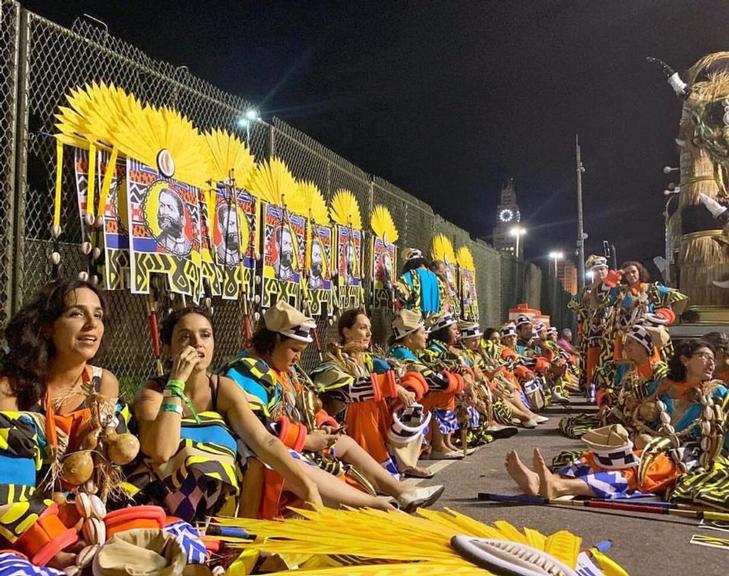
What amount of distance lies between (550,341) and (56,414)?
11.4 m

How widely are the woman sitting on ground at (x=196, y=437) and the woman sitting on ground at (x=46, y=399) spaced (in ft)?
0.55

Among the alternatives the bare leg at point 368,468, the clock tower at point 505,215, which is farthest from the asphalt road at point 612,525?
the clock tower at point 505,215

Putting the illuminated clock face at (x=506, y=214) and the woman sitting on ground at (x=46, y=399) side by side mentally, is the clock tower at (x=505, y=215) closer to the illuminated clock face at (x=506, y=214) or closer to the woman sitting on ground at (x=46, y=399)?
the illuminated clock face at (x=506, y=214)

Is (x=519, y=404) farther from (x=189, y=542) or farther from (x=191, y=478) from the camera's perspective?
(x=189, y=542)

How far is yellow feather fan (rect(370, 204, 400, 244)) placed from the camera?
8.05 m

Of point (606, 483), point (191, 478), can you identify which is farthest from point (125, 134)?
point (606, 483)

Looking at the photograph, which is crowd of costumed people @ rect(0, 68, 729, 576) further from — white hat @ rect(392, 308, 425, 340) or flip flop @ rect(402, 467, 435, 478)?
flip flop @ rect(402, 467, 435, 478)

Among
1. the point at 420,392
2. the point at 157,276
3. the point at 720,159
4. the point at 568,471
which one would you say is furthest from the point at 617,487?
the point at 720,159

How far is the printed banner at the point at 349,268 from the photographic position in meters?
6.79

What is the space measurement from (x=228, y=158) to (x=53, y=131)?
1449mm

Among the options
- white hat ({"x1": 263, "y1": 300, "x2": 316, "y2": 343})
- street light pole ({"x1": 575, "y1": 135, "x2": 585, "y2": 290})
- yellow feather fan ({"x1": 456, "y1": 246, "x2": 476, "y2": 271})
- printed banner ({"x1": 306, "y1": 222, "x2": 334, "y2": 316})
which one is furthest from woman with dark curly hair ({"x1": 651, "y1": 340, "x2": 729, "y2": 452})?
street light pole ({"x1": 575, "y1": 135, "x2": 585, "y2": 290})

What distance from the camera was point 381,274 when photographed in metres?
7.99

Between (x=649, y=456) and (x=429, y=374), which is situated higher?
(x=429, y=374)

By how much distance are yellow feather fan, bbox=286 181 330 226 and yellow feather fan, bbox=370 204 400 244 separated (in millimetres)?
1431
